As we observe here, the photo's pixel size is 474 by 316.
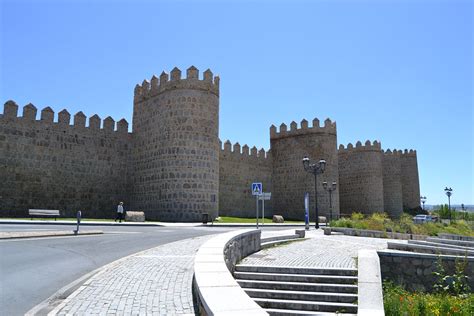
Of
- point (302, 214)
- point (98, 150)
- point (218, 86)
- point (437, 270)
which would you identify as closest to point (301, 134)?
point (302, 214)

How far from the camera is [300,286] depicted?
25.6ft

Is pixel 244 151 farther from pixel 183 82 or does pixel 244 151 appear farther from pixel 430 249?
pixel 430 249

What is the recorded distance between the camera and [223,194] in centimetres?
3084

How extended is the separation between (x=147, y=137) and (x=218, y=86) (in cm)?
603

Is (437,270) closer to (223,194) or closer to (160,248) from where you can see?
(160,248)

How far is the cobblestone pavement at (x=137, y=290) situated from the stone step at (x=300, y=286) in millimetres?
1451

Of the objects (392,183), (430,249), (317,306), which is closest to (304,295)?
(317,306)

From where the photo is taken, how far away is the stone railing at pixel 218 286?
3348 millimetres

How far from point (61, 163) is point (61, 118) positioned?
117 inches

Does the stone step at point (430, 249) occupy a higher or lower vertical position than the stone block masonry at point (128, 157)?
lower

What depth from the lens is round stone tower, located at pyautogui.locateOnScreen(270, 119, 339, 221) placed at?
1312 inches

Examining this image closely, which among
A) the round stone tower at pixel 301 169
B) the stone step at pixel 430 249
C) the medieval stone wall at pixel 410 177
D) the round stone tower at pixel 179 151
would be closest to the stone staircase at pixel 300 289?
the stone step at pixel 430 249

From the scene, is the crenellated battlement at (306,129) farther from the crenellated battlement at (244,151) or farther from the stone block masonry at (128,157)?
the stone block masonry at (128,157)

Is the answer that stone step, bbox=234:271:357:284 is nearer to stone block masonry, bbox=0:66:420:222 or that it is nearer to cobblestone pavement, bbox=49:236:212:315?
cobblestone pavement, bbox=49:236:212:315
